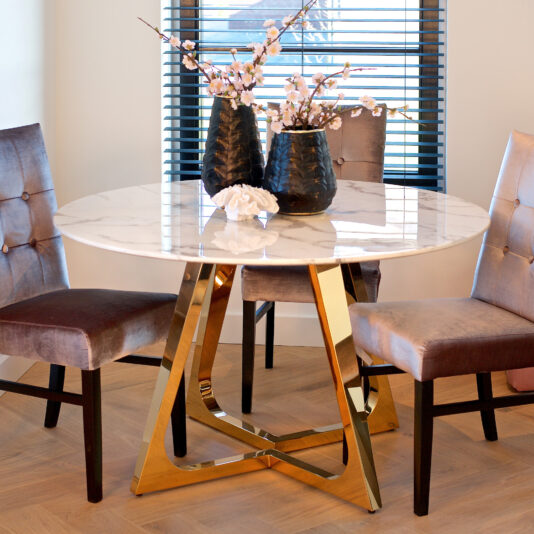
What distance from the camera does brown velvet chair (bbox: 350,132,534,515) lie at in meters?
2.14

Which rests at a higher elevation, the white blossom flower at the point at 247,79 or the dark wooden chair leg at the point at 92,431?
the white blossom flower at the point at 247,79

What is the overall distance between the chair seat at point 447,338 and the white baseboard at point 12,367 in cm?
134

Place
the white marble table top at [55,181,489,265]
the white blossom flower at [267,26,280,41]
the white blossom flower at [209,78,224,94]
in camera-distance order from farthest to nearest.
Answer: the white blossom flower at [209,78,224,94] < the white blossom flower at [267,26,280,41] < the white marble table top at [55,181,489,265]

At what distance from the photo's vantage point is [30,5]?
10.4ft

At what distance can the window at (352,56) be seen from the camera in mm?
Answer: 3486

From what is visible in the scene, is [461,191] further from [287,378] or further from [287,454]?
[287,454]

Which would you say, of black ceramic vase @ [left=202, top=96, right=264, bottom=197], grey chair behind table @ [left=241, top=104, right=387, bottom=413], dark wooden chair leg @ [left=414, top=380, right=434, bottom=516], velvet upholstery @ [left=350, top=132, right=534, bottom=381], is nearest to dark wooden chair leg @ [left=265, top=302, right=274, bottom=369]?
grey chair behind table @ [left=241, top=104, right=387, bottom=413]

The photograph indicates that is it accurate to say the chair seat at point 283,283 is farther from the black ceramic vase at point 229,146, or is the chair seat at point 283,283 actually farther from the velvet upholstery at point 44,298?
the black ceramic vase at point 229,146

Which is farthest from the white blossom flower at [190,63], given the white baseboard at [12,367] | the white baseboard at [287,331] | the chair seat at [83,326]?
the white baseboard at [287,331]

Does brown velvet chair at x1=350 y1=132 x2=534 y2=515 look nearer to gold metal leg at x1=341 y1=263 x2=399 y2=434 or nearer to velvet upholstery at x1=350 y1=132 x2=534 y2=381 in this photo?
velvet upholstery at x1=350 y1=132 x2=534 y2=381

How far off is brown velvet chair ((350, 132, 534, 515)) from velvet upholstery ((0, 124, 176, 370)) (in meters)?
0.61

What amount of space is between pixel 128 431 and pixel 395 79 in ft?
5.84

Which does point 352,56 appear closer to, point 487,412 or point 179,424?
point 487,412

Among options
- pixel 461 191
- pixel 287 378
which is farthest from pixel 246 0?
pixel 287 378
